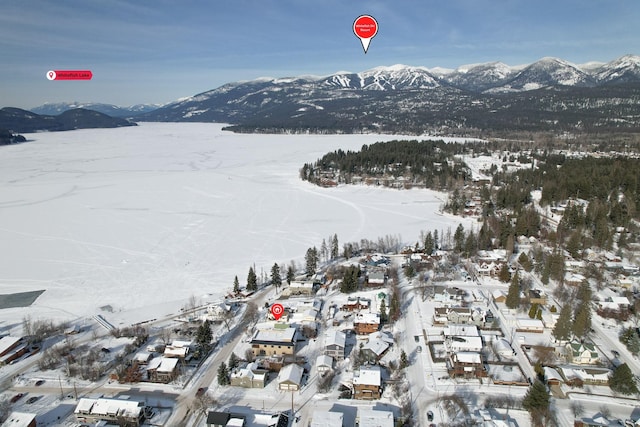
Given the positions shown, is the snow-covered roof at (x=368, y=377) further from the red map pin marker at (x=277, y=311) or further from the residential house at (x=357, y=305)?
the red map pin marker at (x=277, y=311)

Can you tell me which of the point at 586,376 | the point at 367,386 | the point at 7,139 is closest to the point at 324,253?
the point at 367,386

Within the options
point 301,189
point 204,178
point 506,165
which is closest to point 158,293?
point 301,189

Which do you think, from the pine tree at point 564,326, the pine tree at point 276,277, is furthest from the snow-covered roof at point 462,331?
the pine tree at point 276,277

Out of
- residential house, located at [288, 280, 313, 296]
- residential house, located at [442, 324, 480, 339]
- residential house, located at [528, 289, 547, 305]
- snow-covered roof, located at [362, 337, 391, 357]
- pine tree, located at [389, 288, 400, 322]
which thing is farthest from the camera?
residential house, located at [288, 280, 313, 296]

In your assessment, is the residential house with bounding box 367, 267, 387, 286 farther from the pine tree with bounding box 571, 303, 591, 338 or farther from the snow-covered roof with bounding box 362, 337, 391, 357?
the pine tree with bounding box 571, 303, 591, 338

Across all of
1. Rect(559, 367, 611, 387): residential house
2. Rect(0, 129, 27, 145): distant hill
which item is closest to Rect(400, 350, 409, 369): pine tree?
Rect(559, 367, 611, 387): residential house

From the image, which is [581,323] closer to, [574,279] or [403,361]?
[574,279]
